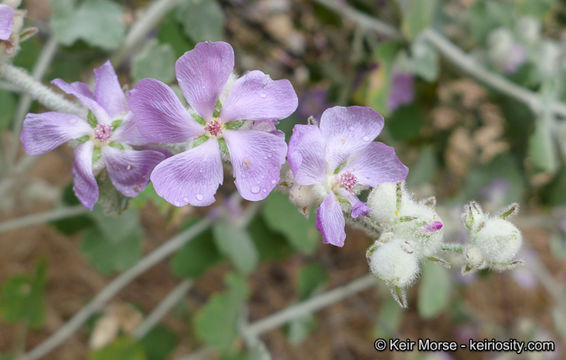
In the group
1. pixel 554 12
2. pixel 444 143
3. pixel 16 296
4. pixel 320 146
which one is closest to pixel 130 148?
pixel 320 146

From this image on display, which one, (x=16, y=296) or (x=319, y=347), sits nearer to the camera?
(x=16, y=296)

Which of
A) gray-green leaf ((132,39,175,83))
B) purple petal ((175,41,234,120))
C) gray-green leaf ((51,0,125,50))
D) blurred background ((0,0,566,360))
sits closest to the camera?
purple petal ((175,41,234,120))

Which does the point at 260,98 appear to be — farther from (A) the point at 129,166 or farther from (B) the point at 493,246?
(B) the point at 493,246

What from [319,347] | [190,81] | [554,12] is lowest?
[319,347]

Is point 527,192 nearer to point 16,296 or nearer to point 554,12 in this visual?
point 554,12

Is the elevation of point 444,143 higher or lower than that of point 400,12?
lower

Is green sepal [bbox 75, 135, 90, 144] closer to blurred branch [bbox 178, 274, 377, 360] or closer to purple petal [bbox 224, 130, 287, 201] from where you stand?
purple petal [bbox 224, 130, 287, 201]

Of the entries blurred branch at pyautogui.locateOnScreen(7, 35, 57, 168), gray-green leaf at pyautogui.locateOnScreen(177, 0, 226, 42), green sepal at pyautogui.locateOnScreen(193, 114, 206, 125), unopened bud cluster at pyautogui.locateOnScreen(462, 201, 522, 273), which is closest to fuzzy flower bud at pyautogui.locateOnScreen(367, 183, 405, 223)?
unopened bud cluster at pyautogui.locateOnScreen(462, 201, 522, 273)

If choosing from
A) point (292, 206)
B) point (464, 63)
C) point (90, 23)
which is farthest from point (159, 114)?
point (464, 63)
